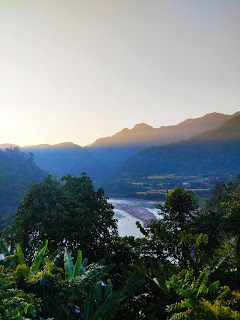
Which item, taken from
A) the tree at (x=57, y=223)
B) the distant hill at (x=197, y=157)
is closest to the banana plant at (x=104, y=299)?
the tree at (x=57, y=223)

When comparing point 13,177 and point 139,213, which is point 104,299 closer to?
point 139,213

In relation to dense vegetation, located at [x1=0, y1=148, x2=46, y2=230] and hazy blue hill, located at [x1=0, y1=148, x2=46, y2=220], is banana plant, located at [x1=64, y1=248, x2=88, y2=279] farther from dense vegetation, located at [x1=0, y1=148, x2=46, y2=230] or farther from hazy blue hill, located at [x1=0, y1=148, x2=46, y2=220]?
hazy blue hill, located at [x1=0, y1=148, x2=46, y2=220]

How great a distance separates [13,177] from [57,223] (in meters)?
68.0

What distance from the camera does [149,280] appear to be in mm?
9922

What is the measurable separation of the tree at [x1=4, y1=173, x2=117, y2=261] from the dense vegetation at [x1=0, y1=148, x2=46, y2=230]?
30.3 meters

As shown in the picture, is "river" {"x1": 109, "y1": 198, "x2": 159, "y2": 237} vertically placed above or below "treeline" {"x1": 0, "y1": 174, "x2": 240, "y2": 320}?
below

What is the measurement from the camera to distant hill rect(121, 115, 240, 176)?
126 m

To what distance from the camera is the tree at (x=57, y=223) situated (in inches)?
551

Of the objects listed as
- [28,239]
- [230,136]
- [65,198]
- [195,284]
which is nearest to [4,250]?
[28,239]

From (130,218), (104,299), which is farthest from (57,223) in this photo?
(130,218)

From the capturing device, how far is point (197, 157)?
143 metres

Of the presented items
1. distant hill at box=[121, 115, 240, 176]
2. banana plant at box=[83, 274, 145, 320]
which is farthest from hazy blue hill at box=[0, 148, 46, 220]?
distant hill at box=[121, 115, 240, 176]

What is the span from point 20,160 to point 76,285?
9373 cm

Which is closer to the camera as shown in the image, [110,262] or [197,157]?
[110,262]
